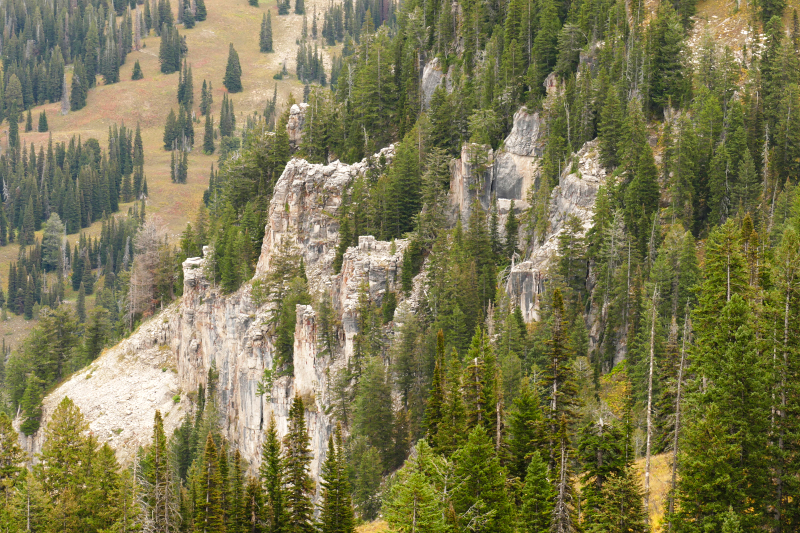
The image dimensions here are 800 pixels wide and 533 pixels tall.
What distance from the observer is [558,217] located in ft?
333

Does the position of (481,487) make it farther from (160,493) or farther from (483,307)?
(483,307)

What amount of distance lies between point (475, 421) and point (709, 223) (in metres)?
48.5

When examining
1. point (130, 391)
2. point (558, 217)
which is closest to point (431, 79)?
point (558, 217)

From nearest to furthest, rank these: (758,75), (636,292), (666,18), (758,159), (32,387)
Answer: (636,292), (758,159), (758,75), (666,18), (32,387)

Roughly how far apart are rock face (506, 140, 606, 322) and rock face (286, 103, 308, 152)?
5017 centimetres

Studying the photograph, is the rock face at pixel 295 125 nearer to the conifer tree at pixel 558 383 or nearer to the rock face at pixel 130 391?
the rock face at pixel 130 391

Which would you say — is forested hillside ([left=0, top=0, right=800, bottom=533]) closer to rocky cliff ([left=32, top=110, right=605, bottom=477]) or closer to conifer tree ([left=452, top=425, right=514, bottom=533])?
conifer tree ([left=452, top=425, right=514, bottom=533])

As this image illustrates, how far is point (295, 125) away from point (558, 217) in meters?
54.0

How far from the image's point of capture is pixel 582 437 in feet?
157

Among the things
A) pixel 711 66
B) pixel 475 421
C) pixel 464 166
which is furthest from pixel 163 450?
pixel 711 66

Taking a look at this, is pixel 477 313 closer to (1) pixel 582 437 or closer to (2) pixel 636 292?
(2) pixel 636 292

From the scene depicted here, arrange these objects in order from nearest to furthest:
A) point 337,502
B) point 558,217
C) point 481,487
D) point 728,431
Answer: point 728,431 → point 481,487 → point 337,502 → point 558,217

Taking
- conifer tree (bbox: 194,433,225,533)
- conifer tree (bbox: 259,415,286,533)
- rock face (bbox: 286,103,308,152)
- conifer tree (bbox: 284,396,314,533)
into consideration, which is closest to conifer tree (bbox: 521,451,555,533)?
conifer tree (bbox: 284,396,314,533)

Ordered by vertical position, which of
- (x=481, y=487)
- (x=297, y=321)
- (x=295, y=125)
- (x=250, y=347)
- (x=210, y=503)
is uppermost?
(x=295, y=125)
